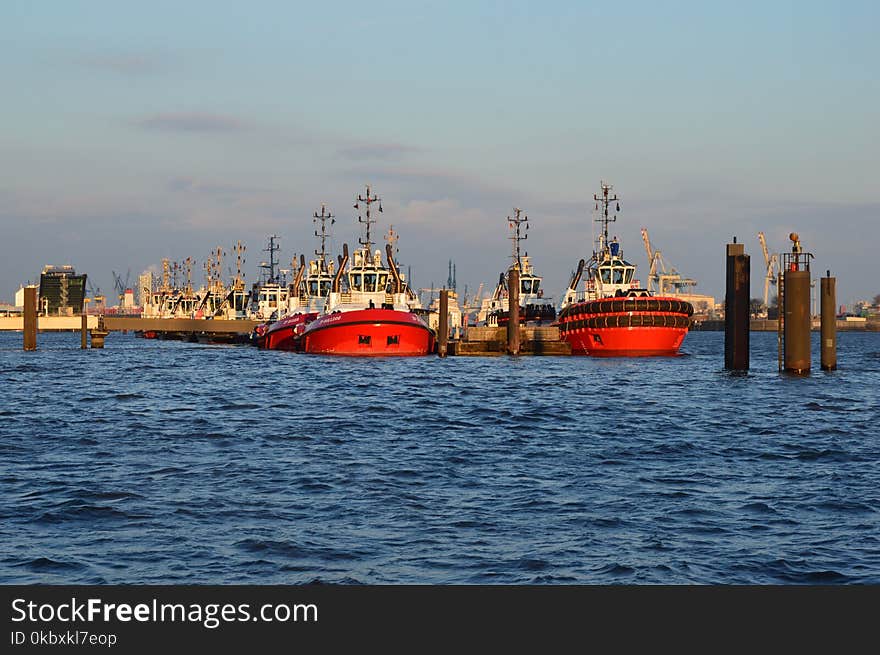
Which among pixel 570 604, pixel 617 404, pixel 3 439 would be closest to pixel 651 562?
pixel 570 604

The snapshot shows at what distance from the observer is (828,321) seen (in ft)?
216

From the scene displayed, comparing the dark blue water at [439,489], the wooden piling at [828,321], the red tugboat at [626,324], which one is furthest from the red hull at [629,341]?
the dark blue water at [439,489]

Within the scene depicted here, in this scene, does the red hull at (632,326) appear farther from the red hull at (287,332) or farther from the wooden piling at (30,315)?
the wooden piling at (30,315)

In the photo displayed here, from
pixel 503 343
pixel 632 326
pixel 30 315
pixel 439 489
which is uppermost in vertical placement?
pixel 30 315

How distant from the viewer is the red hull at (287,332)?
4569 inches

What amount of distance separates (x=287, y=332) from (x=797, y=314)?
71189mm

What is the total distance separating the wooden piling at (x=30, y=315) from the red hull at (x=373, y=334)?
89.0 feet

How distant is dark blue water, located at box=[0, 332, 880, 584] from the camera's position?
17219mm

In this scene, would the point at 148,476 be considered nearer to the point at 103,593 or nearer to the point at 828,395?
the point at 103,593

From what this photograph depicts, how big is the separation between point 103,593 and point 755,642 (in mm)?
6690

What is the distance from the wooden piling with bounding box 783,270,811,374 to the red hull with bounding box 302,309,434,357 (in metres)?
39.4

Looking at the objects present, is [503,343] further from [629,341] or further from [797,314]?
[797,314]

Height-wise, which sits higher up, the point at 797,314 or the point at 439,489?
the point at 797,314

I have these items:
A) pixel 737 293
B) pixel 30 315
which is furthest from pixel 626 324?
pixel 30 315
